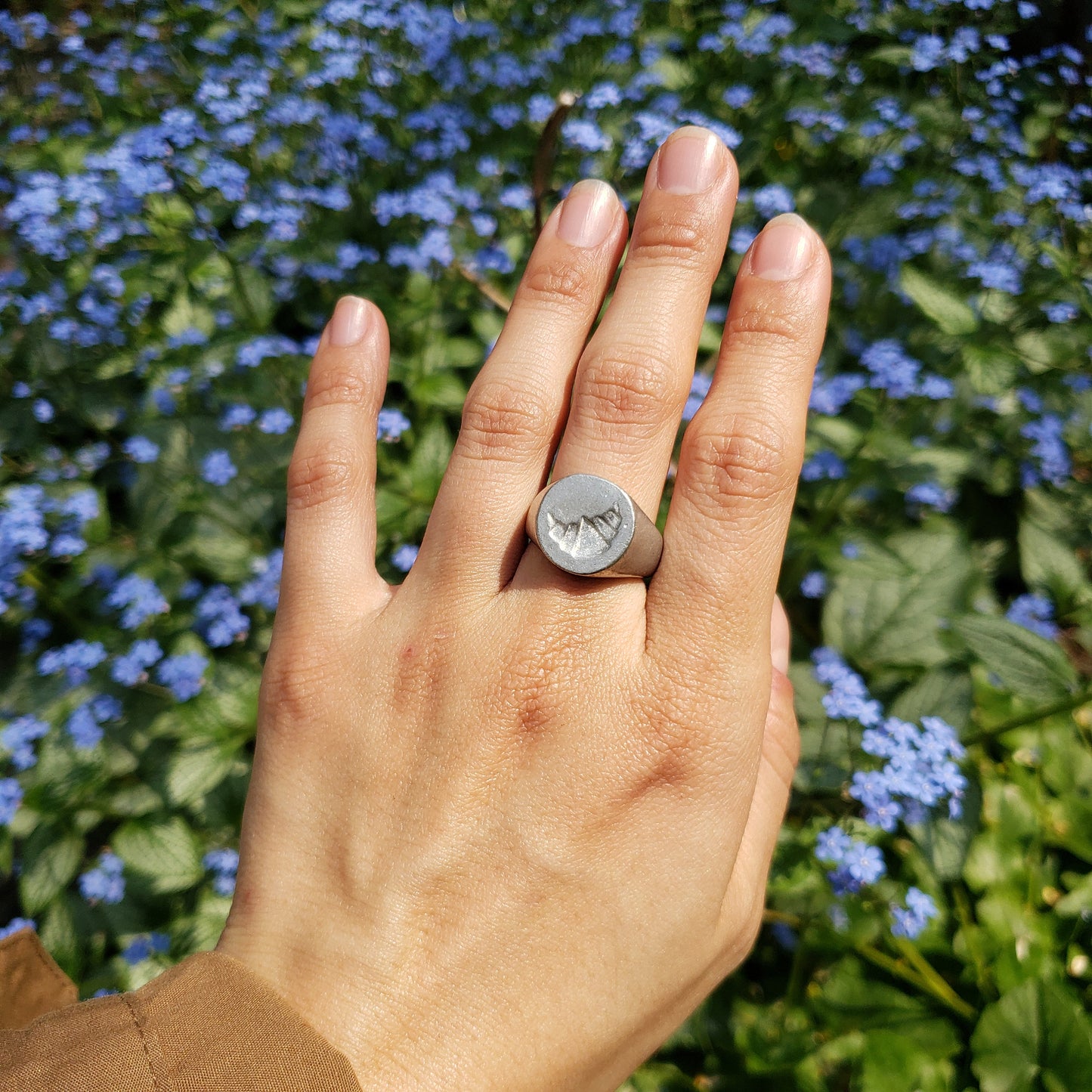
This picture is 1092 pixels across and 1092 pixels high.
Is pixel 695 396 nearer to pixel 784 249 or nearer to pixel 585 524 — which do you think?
pixel 784 249

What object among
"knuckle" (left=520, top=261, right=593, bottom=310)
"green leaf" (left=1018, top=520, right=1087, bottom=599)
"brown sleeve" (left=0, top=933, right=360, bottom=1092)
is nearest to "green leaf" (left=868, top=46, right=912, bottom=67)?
"green leaf" (left=1018, top=520, right=1087, bottom=599)

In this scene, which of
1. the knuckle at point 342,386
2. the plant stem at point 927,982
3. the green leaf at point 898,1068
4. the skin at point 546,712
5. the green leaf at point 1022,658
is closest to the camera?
the skin at point 546,712

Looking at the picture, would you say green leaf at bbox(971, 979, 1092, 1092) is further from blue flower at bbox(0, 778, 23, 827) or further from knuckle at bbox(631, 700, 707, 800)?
blue flower at bbox(0, 778, 23, 827)

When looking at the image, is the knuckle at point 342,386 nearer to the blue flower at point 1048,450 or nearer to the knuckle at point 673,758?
the knuckle at point 673,758

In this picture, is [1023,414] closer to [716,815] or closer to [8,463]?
[716,815]

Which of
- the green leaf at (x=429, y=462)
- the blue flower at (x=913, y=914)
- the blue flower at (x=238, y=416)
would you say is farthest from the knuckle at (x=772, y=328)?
the blue flower at (x=238, y=416)

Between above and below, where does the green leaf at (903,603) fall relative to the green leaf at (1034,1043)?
above

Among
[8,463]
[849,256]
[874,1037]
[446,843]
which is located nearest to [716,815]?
[446,843]

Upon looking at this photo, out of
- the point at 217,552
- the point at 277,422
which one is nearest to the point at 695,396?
the point at 277,422
